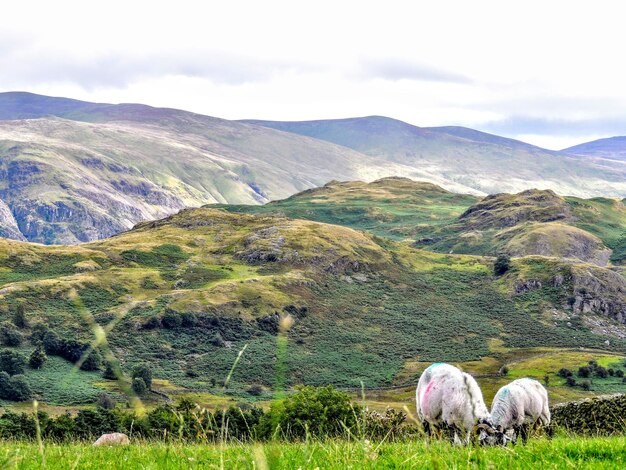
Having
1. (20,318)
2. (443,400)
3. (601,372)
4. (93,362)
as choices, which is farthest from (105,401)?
(601,372)

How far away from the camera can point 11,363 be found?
95062 millimetres

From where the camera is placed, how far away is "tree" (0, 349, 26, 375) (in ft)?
308

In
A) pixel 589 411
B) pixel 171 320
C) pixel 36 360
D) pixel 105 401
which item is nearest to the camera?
pixel 589 411

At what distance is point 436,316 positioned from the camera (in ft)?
517

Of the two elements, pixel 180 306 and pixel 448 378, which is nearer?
pixel 448 378

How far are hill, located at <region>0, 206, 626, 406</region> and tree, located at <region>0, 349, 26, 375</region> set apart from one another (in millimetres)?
3476

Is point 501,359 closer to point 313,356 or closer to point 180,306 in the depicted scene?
point 313,356

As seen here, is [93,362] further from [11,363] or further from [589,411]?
[589,411]

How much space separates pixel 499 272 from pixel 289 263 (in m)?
63.7

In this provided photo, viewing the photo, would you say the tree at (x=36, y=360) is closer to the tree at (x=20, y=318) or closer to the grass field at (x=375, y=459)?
the tree at (x=20, y=318)

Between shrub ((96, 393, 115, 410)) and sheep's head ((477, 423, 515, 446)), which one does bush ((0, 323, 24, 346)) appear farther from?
sheep's head ((477, 423, 515, 446))

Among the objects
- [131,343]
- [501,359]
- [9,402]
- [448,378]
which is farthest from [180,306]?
[448,378]

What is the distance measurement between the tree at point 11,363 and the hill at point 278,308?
11.4ft

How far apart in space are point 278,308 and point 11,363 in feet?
210
